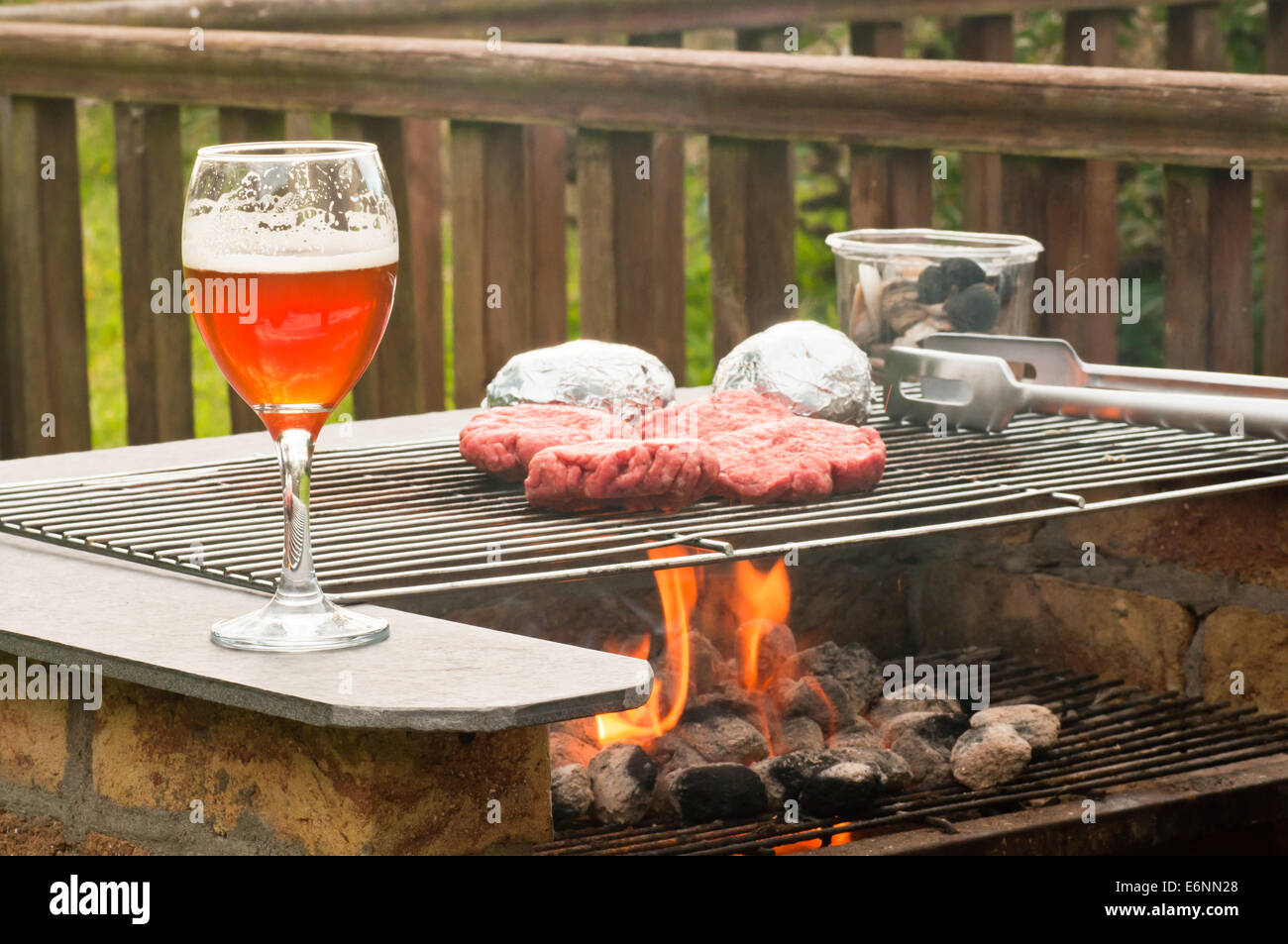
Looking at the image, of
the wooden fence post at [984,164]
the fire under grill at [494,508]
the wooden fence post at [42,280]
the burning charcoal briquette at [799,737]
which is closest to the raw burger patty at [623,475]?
the fire under grill at [494,508]

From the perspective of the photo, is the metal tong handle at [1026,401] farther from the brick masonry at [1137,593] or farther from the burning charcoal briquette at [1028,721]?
the burning charcoal briquette at [1028,721]

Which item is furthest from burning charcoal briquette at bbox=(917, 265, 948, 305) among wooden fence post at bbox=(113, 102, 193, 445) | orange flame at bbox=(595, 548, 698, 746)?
wooden fence post at bbox=(113, 102, 193, 445)

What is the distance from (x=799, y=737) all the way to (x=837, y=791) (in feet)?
1.15

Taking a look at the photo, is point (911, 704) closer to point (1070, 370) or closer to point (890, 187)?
point (1070, 370)

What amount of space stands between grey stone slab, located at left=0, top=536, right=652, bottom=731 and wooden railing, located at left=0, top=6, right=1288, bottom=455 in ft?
6.14

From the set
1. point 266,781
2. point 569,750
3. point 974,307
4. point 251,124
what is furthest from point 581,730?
point 251,124

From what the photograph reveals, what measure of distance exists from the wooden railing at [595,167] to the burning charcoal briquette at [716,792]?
1550mm

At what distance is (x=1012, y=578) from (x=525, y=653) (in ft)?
4.95

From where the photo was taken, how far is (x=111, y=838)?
2086 mm

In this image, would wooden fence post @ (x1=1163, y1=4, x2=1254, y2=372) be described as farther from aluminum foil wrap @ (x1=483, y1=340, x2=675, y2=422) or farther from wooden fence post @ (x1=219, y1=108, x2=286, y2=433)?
wooden fence post @ (x1=219, y1=108, x2=286, y2=433)

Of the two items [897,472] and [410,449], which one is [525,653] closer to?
[897,472]

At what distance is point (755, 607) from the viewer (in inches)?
123

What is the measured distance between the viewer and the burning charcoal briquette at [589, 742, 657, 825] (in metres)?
2.33

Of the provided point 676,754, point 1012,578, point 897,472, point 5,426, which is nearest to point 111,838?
point 676,754
